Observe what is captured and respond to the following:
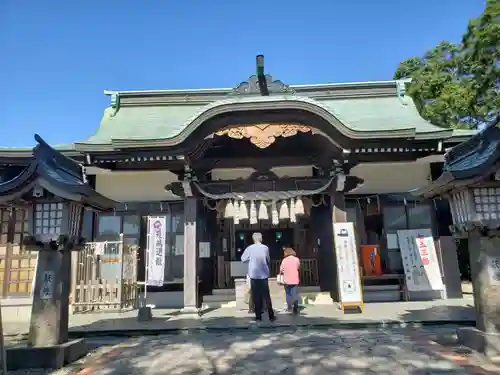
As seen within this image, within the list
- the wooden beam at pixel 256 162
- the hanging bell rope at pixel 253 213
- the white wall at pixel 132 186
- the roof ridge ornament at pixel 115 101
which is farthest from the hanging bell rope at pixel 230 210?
the roof ridge ornament at pixel 115 101

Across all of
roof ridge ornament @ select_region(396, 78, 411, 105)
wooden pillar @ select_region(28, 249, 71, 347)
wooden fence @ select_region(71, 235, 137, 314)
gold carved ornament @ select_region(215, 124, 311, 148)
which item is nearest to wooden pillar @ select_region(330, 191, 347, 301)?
gold carved ornament @ select_region(215, 124, 311, 148)

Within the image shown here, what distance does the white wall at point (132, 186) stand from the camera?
1221 cm

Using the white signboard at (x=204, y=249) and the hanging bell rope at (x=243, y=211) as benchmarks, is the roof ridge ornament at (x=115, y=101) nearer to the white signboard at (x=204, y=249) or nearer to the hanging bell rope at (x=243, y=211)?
the white signboard at (x=204, y=249)

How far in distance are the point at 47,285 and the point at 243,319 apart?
4.50m

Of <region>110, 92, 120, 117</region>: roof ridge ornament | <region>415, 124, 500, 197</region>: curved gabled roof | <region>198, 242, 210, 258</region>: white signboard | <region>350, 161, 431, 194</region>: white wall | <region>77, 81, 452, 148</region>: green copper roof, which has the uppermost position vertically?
<region>110, 92, 120, 117</region>: roof ridge ornament

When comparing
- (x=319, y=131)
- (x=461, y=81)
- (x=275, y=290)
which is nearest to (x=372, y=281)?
(x=275, y=290)

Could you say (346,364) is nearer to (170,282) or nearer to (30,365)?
(30,365)

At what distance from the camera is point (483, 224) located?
5.77m

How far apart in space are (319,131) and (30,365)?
25.5 feet

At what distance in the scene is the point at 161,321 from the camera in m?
8.93

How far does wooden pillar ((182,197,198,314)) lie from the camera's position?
10031 millimetres

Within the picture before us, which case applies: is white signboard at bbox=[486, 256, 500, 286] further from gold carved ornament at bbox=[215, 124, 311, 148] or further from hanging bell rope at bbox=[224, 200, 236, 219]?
hanging bell rope at bbox=[224, 200, 236, 219]

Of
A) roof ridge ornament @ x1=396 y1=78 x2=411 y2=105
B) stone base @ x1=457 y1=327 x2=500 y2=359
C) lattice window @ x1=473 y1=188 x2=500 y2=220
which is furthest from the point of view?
roof ridge ornament @ x1=396 y1=78 x2=411 y2=105

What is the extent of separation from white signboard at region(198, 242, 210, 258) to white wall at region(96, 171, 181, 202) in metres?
2.01
